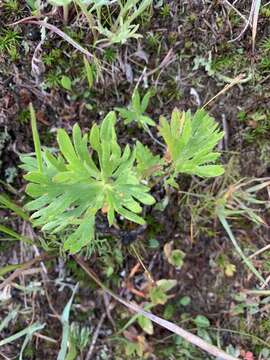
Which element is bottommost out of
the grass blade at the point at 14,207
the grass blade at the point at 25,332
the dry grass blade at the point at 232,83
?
the grass blade at the point at 25,332

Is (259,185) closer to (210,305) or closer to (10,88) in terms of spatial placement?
(210,305)

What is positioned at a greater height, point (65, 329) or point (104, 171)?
point (104, 171)

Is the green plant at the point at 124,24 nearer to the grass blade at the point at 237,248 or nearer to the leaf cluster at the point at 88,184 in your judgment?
the leaf cluster at the point at 88,184

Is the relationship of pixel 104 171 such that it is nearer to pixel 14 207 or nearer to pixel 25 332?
pixel 14 207

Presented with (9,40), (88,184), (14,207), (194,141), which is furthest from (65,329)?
(9,40)

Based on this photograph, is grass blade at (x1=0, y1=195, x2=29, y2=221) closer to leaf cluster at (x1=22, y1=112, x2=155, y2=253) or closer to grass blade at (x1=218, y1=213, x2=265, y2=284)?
leaf cluster at (x1=22, y1=112, x2=155, y2=253)

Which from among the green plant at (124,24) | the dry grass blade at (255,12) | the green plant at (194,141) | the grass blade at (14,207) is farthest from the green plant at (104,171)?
the dry grass blade at (255,12)

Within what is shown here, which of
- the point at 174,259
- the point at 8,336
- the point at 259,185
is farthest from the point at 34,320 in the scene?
the point at 259,185

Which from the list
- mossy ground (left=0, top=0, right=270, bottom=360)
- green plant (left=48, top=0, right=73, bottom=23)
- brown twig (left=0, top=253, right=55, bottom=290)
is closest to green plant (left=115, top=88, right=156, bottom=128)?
mossy ground (left=0, top=0, right=270, bottom=360)

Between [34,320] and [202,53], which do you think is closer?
[202,53]
